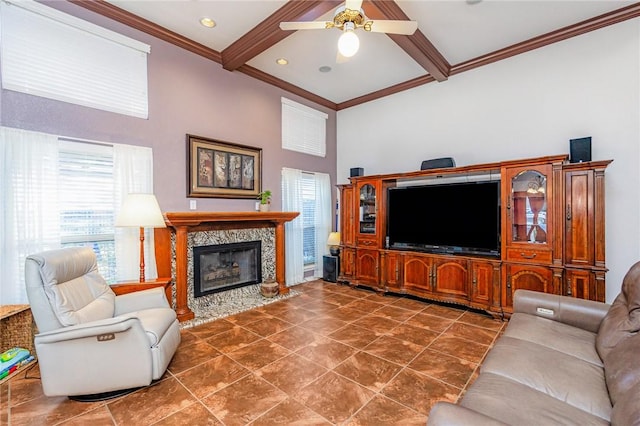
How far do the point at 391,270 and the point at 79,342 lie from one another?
3703 millimetres

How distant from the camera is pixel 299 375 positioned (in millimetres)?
2318

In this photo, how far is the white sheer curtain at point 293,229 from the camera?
16.2 ft

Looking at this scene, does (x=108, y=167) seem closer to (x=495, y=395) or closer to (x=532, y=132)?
(x=495, y=395)

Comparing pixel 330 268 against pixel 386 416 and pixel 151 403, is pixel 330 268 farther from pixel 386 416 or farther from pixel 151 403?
pixel 151 403

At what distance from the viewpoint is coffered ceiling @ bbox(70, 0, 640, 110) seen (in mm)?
2994

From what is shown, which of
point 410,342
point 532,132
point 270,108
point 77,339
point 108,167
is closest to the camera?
point 77,339

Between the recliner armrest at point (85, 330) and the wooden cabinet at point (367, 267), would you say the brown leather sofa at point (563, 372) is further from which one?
the wooden cabinet at point (367, 267)

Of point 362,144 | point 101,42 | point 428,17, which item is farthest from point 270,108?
point 428,17

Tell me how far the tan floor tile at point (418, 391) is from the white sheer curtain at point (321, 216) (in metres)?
3.37

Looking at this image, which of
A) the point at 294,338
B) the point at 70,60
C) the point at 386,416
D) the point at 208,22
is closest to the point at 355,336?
the point at 294,338

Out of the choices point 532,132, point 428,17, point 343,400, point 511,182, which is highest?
point 428,17

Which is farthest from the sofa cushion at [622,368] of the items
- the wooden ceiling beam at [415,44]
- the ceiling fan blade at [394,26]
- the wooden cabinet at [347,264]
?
the wooden cabinet at [347,264]

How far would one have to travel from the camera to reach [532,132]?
3.77 metres

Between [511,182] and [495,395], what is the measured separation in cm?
288
